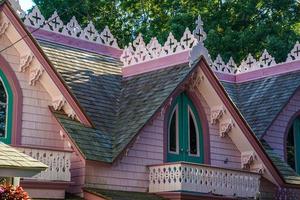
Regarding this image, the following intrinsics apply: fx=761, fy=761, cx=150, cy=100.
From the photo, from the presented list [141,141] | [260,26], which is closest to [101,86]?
[141,141]

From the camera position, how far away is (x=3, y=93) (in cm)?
1861

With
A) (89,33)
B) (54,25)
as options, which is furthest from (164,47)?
(54,25)

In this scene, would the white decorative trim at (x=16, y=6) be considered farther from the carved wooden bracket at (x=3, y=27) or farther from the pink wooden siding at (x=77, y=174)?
the pink wooden siding at (x=77, y=174)

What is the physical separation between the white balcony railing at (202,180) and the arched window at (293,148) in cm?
384

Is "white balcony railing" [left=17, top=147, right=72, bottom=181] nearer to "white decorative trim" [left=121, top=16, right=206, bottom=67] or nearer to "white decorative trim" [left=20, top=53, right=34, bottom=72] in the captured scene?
"white decorative trim" [left=20, top=53, right=34, bottom=72]

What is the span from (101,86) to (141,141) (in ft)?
8.34

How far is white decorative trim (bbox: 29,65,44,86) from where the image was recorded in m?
18.8

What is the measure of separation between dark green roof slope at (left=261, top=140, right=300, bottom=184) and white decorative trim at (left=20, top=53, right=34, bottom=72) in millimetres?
7845

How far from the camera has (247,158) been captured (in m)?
21.9

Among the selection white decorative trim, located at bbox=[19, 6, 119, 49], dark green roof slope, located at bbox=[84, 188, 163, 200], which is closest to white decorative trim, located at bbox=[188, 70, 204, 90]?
white decorative trim, located at bbox=[19, 6, 119, 49]

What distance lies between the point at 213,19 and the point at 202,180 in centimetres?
1669

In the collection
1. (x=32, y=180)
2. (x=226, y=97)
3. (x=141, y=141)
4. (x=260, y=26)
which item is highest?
(x=260, y=26)

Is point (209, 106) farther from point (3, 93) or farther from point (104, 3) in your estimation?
point (104, 3)

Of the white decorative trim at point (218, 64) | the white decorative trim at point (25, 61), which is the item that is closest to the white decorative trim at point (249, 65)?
the white decorative trim at point (218, 64)
